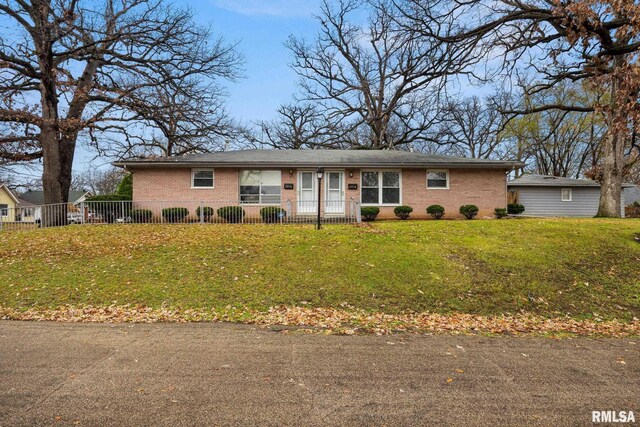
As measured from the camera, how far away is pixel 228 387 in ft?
11.7

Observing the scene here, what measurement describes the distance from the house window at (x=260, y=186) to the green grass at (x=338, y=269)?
5.52 meters

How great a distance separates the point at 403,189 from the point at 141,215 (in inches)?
479

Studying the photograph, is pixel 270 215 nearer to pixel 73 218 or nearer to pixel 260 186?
pixel 260 186

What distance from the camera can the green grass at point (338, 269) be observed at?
23.3ft

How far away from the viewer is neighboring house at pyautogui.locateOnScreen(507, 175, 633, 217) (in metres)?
23.1

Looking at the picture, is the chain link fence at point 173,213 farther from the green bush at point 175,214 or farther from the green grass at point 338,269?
the green grass at point 338,269

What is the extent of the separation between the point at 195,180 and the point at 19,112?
24.4ft

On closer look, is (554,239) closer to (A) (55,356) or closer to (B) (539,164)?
(A) (55,356)

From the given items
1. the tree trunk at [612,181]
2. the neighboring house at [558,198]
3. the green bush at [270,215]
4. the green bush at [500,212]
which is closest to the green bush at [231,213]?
the green bush at [270,215]

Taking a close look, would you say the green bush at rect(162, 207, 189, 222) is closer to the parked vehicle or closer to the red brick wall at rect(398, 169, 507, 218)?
the parked vehicle

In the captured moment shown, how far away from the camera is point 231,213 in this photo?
15766mm

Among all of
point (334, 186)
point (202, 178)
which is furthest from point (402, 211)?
point (202, 178)

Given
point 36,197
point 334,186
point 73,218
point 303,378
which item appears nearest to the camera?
point 303,378

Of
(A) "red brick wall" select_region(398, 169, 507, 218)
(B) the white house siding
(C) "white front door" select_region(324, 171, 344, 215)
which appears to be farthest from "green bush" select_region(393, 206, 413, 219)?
(B) the white house siding
